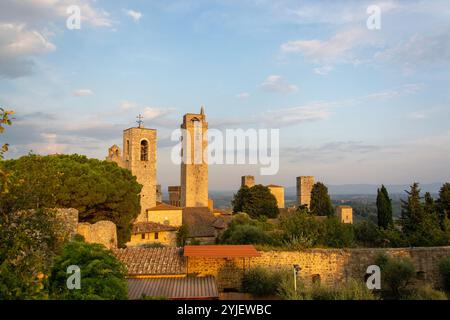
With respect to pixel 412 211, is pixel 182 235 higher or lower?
lower

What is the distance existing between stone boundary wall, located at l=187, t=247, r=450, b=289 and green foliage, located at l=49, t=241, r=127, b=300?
4561 millimetres

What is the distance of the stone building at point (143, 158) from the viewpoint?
131 ft

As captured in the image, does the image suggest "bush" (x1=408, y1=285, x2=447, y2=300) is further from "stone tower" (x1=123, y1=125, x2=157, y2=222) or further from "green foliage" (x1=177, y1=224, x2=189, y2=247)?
"stone tower" (x1=123, y1=125, x2=157, y2=222)

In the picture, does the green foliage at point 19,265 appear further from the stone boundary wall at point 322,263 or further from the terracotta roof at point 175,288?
the stone boundary wall at point 322,263

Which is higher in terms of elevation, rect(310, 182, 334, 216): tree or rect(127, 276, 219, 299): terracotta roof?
rect(310, 182, 334, 216): tree

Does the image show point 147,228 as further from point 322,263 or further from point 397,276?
point 397,276

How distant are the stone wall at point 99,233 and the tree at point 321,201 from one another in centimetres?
3537

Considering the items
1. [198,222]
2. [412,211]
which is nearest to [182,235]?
Answer: [198,222]

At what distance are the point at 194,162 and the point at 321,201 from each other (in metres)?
18.3

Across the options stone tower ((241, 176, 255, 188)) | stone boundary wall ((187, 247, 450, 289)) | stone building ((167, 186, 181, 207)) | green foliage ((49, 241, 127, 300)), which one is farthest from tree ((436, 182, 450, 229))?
stone building ((167, 186, 181, 207))

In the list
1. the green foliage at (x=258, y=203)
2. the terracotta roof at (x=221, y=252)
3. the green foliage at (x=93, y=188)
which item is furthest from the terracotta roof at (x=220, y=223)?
the terracotta roof at (x=221, y=252)

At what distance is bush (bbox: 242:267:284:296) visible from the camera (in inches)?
488

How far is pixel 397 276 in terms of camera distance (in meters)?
13.1
